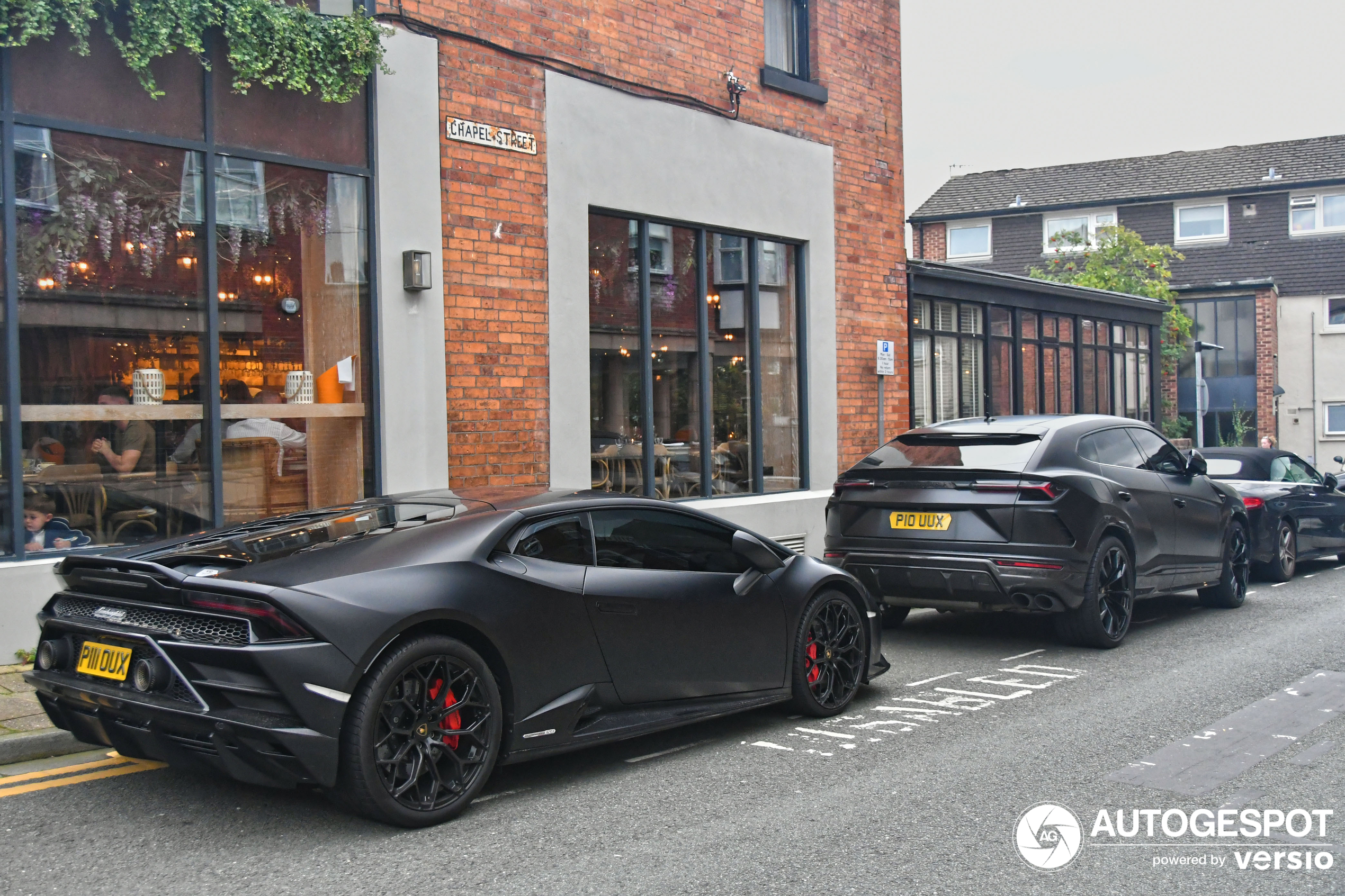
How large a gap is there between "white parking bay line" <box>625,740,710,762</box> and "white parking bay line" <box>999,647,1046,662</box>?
10.0 ft

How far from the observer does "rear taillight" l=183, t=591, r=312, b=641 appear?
14.0 ft

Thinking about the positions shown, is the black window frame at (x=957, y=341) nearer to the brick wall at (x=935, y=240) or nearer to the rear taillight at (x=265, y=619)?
the rear taillight at (x=265, y=619)

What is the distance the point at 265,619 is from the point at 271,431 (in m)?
5.02

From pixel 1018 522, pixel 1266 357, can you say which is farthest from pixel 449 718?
pixel 1266 357

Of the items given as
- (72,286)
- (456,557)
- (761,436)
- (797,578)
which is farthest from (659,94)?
(456,557)

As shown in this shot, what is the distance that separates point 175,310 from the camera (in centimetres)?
845

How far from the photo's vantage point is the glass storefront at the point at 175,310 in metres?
7.74

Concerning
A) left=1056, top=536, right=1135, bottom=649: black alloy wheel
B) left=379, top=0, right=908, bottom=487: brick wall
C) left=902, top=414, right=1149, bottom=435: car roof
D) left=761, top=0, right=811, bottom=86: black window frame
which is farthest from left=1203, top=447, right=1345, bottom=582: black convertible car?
left=761, top=0, right=811, bottom=86: black window frame

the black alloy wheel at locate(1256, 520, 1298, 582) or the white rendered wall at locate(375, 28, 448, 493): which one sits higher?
the white rendered wall at locate(375, 28, 448, 493)

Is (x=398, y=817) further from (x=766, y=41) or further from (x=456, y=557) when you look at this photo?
(x=766, y=41)

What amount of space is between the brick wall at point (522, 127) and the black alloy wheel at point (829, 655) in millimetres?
4455

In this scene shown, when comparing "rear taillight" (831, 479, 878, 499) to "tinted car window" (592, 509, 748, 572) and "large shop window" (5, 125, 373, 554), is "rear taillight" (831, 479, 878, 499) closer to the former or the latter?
"tinted car window" (592, 509, 748, 572)

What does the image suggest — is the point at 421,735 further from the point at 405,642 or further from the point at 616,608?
the point at 616,608

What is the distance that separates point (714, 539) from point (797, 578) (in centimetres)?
59
